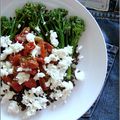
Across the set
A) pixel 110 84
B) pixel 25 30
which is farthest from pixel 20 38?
pixel 110 84

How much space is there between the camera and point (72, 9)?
0.89 m

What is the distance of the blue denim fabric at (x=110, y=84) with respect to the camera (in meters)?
1.00

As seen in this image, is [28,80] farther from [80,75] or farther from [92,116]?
[92,116]

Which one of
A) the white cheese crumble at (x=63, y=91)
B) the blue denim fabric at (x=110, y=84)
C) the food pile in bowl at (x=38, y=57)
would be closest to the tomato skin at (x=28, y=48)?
the food pile in bowl at (x=38, y=57)

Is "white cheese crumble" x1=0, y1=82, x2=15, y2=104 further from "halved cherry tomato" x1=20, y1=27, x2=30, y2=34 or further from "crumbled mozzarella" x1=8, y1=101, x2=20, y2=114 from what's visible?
"halved cherry tomato" x1=20, y1=27, x2=30, y2=34

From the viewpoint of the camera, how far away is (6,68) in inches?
33.3

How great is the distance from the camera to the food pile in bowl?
0.84 meters

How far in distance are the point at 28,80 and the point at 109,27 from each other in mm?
332

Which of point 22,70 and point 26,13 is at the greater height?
point 26,13

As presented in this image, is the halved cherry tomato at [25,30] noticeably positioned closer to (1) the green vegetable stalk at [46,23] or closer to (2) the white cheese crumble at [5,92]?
(1) the green vegetable stalk at [46,23]

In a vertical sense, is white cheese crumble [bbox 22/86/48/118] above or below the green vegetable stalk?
below

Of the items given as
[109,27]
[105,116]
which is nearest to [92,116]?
[105,116]

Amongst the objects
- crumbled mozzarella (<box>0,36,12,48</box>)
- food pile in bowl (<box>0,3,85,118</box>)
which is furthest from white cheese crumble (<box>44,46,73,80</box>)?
crumbled mozzarella (<box>0,36,12,48</box>)

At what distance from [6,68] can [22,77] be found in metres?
0.05
